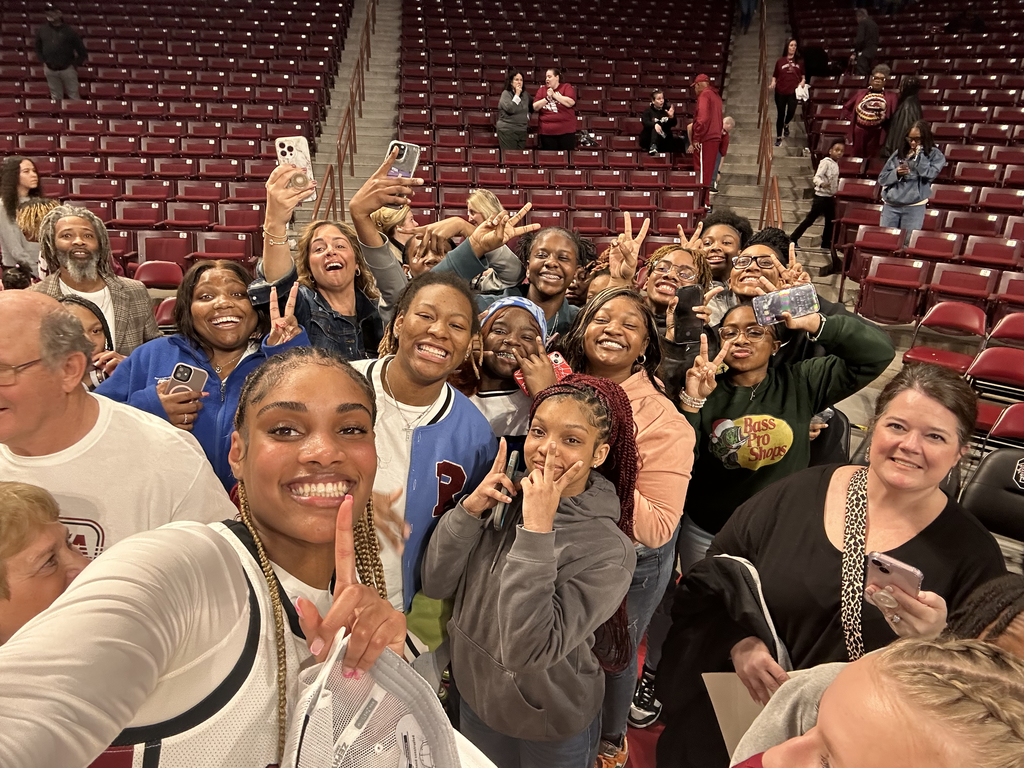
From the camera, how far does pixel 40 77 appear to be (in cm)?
954

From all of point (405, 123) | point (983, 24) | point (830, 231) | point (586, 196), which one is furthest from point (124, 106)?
point (983, 24)

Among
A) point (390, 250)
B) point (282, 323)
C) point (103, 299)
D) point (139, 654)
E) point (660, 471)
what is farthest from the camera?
point (103, 299)

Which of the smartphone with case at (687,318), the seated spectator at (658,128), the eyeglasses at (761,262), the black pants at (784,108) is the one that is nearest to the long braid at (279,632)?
the smartphone with case at (687,318)

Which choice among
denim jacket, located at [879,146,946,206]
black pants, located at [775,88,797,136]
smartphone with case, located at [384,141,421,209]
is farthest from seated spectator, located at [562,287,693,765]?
black pants, located at [775,88,797,136]

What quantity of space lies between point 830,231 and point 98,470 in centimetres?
790

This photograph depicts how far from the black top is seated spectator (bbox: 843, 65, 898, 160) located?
298 inches

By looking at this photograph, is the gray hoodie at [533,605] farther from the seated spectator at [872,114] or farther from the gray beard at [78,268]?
the seated spectator at [872,114]

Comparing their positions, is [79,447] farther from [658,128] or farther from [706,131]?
[658,128]

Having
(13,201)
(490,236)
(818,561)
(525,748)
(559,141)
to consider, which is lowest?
(525,748)

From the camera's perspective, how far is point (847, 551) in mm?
1454

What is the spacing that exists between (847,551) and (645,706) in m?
1.31

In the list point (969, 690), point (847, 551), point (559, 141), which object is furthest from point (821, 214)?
point (969, 690)

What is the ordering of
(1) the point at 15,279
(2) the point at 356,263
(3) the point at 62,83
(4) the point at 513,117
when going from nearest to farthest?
(2) the point at 356,263
(1) the point at 15,279
(4) the point at 513,117
(3) the point at 62,83

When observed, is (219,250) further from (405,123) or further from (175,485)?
(175,485)
